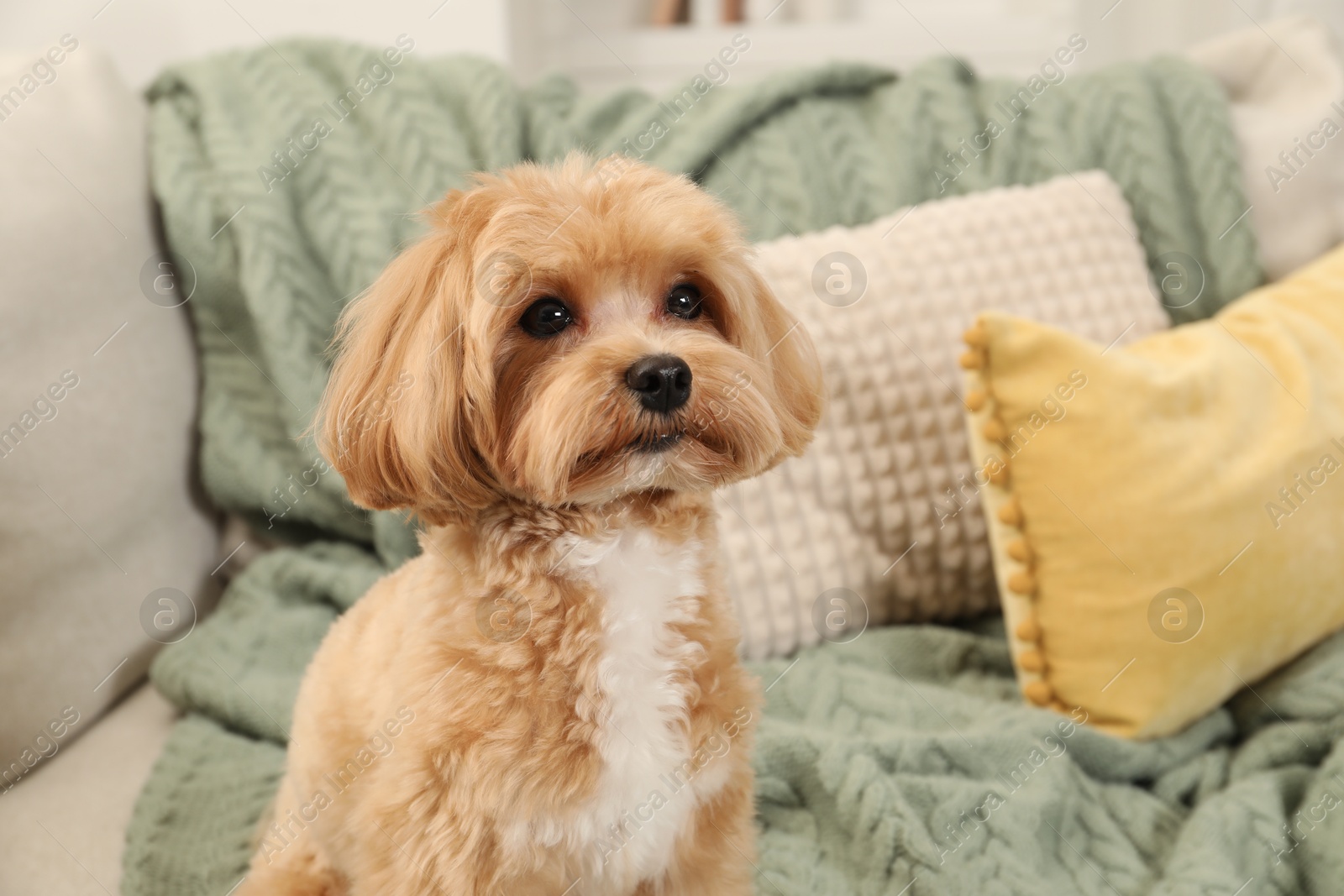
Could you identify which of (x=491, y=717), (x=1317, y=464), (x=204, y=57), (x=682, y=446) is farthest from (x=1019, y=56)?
(x=491, y=717)

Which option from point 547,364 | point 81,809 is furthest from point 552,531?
point 81,809

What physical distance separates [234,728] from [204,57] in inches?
45.8

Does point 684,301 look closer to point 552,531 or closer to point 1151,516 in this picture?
point 552,531

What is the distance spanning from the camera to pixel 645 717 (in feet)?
3.09

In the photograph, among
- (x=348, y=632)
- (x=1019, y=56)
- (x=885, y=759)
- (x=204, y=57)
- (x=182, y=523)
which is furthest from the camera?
(x=1019, y=56)

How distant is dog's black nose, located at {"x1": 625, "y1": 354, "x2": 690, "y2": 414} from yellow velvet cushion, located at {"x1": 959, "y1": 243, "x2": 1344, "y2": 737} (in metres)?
0.64

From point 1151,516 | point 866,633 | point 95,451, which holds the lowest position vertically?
point 866,633

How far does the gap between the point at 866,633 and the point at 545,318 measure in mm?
867

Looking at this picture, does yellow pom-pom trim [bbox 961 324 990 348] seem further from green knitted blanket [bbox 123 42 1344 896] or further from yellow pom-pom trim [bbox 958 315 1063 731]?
green knitted blanket [bbox 123 42 1344 896]

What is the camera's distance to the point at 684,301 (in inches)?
41.5

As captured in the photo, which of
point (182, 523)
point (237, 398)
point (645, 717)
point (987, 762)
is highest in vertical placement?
point (645, 717)

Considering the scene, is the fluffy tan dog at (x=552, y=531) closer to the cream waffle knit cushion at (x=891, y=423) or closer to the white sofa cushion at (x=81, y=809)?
the white sofa cushion at (x=81, y=809)

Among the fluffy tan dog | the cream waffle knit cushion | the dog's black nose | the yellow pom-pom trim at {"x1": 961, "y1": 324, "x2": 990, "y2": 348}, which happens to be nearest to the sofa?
the cream waffle knit cushion

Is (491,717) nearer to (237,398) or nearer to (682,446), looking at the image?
(682,446)
